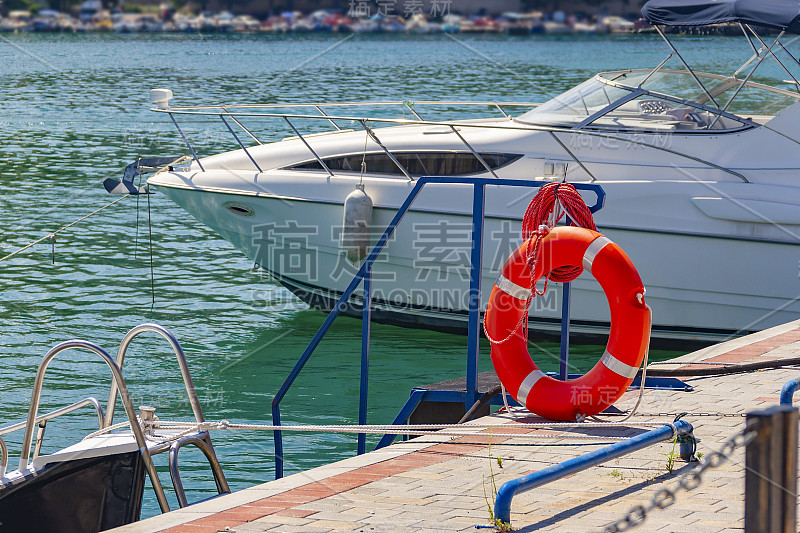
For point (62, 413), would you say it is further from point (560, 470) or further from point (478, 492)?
point (560, 470)

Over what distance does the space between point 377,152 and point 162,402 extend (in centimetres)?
285

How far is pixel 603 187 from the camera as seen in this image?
8016 mm

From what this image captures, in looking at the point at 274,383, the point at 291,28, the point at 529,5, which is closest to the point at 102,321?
the point at 274,383

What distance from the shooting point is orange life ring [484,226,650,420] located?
466cm

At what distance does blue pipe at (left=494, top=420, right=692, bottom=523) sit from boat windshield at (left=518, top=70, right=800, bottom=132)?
5.11 metres

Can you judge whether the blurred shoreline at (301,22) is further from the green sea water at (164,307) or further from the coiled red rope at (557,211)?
the coiled red rope at (557,211)

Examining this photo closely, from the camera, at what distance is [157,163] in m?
9.48

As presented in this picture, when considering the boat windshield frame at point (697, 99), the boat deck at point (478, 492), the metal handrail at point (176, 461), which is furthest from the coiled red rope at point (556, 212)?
the boat windshield frame at point (697, 99)

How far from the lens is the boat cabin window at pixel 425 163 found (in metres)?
8.50

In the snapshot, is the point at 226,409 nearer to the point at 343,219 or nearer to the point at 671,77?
the point at 343,219

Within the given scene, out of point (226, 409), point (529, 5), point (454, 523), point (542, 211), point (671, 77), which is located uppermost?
point (529, 5)

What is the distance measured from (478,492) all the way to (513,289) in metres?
1.31

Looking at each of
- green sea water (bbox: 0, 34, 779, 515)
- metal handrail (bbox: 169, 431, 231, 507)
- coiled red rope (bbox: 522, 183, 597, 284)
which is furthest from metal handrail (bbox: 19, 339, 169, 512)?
coiled red rope (bbox: 522, 183, 597, 284)

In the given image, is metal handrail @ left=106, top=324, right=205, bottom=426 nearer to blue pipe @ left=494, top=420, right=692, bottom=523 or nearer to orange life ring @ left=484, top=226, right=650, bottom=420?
orange life ring @ left=484, top=226, right=650, bottom=420
